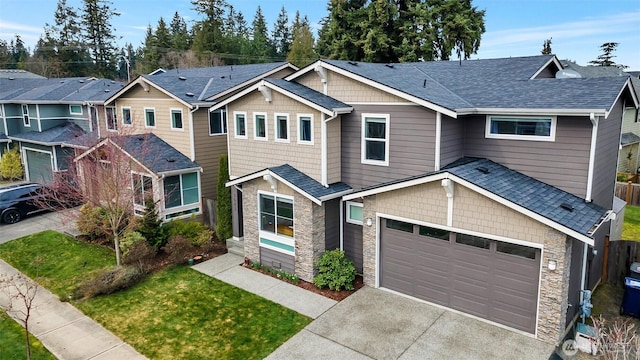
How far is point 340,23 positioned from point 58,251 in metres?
30.4

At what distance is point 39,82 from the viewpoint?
35.0 metres

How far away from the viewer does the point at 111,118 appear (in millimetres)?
23047

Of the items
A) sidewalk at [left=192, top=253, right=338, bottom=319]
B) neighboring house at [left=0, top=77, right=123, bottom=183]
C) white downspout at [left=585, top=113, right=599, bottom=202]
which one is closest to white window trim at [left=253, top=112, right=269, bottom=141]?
sidewalk at [left=192, top=253, right=338, bottom=319]

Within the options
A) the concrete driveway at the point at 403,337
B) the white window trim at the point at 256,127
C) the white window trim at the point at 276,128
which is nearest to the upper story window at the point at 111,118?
the white window trim at the point at 256,127

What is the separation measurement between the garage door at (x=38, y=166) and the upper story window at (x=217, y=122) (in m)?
13.6

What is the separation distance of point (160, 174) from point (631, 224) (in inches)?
807

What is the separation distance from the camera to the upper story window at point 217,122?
19.0 m

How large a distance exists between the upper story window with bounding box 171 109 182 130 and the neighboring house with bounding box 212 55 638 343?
13.9 feet

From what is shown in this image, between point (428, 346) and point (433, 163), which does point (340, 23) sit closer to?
point (433, 163)

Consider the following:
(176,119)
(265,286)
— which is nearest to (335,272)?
(265,286)

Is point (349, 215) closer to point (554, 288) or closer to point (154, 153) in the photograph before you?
point (554, 288)

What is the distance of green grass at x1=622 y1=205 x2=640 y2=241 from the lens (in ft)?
56.2

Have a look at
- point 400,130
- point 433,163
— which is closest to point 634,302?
point 433,163

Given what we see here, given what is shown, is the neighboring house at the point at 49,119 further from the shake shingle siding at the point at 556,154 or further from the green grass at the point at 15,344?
the shake shingle siding at the point at 556,154
